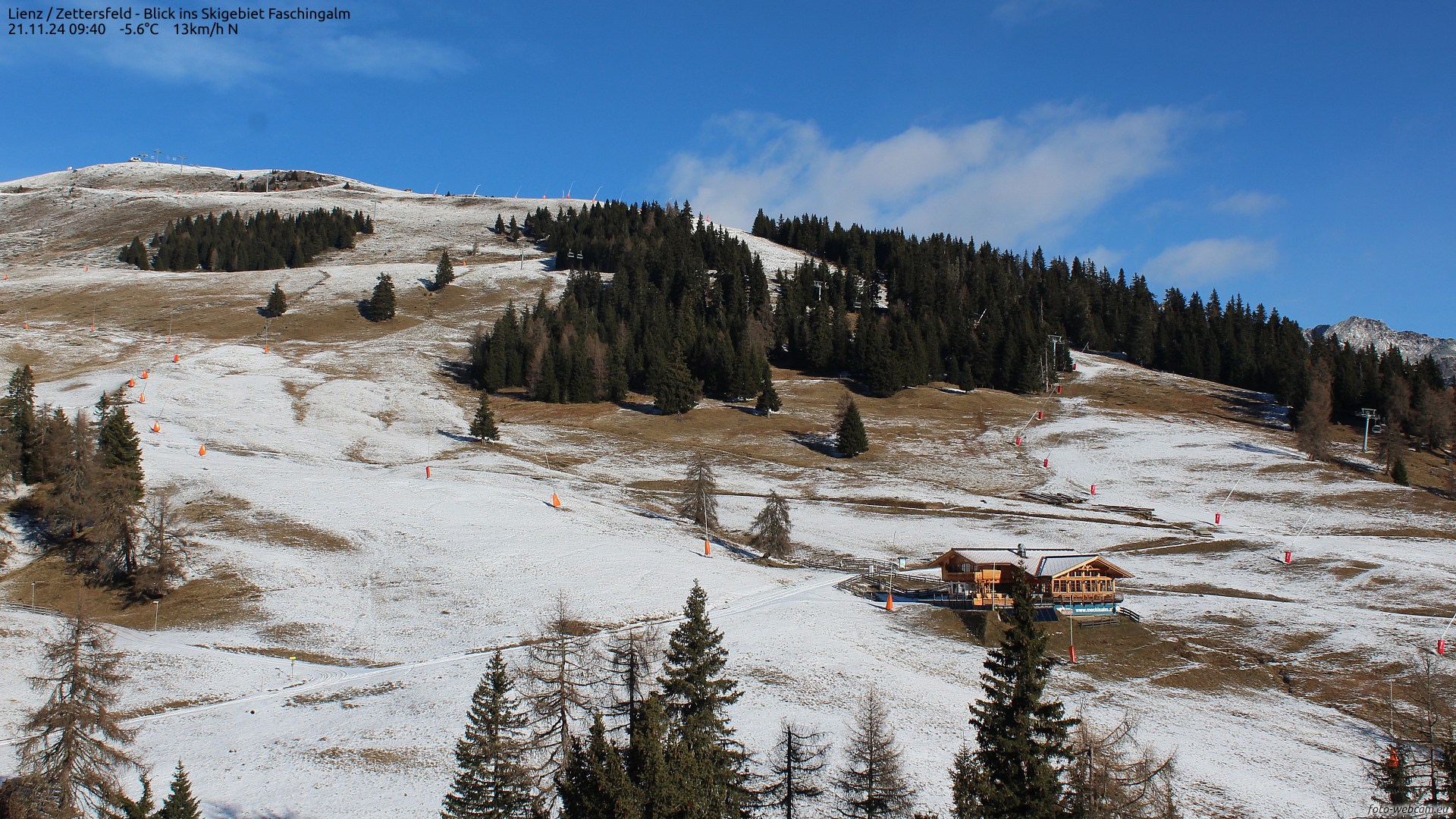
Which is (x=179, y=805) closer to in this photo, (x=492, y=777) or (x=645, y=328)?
(x=492, y=777)

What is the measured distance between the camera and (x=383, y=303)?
13400 centimetres

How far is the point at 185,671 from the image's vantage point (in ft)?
119

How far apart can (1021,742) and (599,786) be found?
9086mm

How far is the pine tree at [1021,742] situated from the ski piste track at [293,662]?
22614 millimetres

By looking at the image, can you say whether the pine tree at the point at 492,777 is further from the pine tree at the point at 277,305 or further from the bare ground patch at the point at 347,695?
the pine tree at the point at 277,305

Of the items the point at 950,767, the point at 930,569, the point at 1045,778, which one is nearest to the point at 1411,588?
the point at 930,569

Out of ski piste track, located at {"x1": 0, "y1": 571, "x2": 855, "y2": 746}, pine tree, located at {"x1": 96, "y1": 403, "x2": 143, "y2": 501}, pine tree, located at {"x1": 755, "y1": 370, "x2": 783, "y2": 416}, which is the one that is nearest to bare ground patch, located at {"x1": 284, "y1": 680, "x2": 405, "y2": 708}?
ski piste track, located at {"x1": 0, "y1": 571, "x2": 855, "y2": 746}

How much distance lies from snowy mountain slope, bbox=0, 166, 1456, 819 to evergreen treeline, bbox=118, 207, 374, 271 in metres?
48.8

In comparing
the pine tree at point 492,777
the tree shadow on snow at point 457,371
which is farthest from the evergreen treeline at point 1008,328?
the pine tree at point 492,777

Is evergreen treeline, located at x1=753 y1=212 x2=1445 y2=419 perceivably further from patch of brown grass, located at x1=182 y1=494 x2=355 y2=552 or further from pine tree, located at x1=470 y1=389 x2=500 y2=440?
patch of brown grass, located at x1=182 y1=494 x2=355 y2=552

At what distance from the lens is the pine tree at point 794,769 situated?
73.6ft

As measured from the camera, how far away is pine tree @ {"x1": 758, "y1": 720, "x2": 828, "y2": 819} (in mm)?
22422

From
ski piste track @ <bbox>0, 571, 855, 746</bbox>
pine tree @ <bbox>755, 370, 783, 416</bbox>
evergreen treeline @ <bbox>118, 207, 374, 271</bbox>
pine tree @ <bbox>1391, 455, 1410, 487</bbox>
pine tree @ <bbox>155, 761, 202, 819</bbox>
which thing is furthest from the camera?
evergreen treeline @ <bbox>118, 207, 374, 271</bbox>

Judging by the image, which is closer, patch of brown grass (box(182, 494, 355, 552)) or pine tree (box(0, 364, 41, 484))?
patch of brown grass (box(182, 494, 355, 552))
